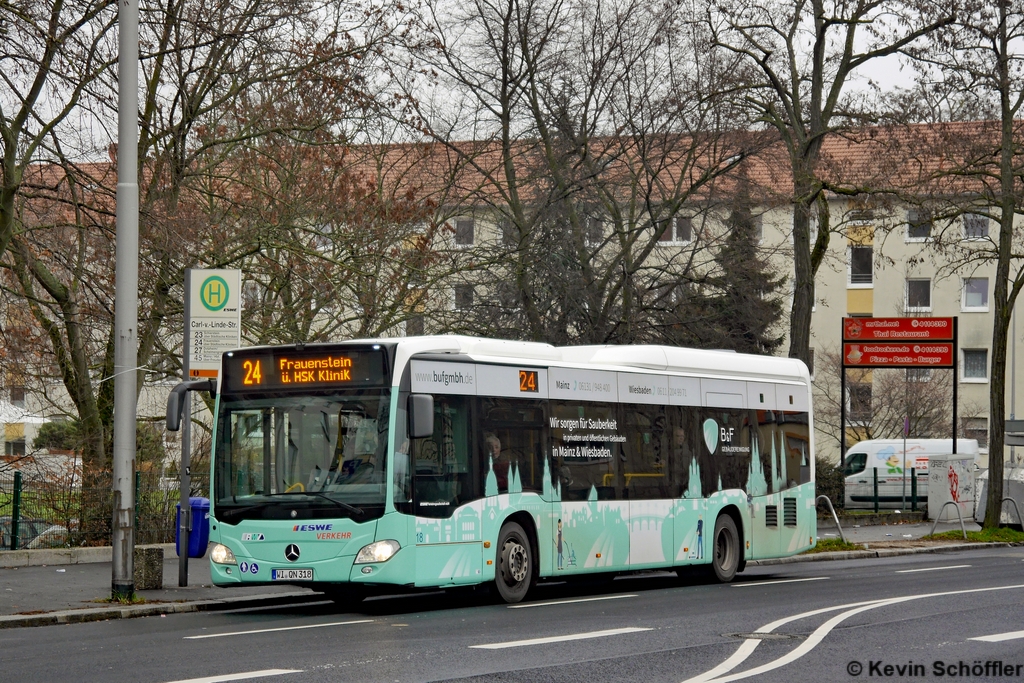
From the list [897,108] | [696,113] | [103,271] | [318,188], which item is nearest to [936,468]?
[897,108]

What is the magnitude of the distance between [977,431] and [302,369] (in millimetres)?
54049

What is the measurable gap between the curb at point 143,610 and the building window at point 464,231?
11345 mm

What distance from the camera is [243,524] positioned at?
1438 cm

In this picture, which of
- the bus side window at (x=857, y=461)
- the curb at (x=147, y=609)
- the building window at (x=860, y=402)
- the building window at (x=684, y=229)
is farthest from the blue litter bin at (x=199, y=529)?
the building window at (x=860, y=402)

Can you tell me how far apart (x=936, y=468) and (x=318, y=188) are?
18743mm

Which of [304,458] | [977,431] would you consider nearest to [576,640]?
[304,458]

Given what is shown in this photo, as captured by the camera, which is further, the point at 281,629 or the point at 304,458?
the point at 304,458

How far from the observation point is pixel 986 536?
3008 cm

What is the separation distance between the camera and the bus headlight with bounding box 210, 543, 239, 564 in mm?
14414

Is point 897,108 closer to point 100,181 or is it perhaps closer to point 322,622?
point 100,181

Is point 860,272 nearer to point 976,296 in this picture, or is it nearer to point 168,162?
point 976,296

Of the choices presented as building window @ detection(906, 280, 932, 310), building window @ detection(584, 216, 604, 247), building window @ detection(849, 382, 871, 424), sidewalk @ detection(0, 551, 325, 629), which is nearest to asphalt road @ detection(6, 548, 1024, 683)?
sidewalk @ detection(0, 551, 325, 629)

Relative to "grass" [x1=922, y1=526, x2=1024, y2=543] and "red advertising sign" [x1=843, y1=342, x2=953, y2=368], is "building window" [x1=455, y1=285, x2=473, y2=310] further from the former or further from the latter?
"red advertising sign" [x1=843, y1=342, x2=953, y2=368]

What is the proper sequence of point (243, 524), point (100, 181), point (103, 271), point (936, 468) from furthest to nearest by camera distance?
1. point (936, 468)
2. point (103, 271)
3. point (100, 181)
4. point (243, 524)
